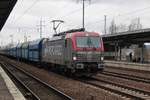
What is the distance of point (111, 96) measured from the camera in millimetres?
14945

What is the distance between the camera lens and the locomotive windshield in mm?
23047

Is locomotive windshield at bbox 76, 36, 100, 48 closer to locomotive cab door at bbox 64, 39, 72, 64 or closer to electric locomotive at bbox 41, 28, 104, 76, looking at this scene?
electric locomotive at bbox 41, 28, 104, 76

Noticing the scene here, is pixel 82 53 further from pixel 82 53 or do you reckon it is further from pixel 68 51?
pixel 68 51

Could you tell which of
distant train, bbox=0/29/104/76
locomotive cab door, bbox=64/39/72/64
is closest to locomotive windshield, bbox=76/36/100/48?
distant train, bbox=0/29/104/76

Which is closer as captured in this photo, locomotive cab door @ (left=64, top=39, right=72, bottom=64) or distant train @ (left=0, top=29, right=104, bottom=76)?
distant train @ (left=0, top=29, right=104, bottom=76)

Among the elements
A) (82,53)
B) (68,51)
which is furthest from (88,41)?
(68,51)

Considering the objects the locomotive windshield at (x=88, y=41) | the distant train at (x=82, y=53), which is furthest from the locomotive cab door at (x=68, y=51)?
the locomotive windshield at (x=88, y=41)

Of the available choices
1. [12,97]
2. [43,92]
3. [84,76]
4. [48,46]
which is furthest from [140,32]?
[12,97]

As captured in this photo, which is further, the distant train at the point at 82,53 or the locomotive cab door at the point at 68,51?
the locomotive cab door at the point at 68,51

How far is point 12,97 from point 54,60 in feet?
46.0

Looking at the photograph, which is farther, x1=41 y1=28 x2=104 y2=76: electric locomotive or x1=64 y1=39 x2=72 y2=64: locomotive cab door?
x1=64 y1=39 x2=72 y2=64: locomotive cab door

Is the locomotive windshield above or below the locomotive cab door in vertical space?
above

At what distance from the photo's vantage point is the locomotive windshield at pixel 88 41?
75.6 ft

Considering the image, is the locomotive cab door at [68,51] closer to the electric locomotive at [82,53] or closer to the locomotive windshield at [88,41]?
the electric locomotive at [82,53]
